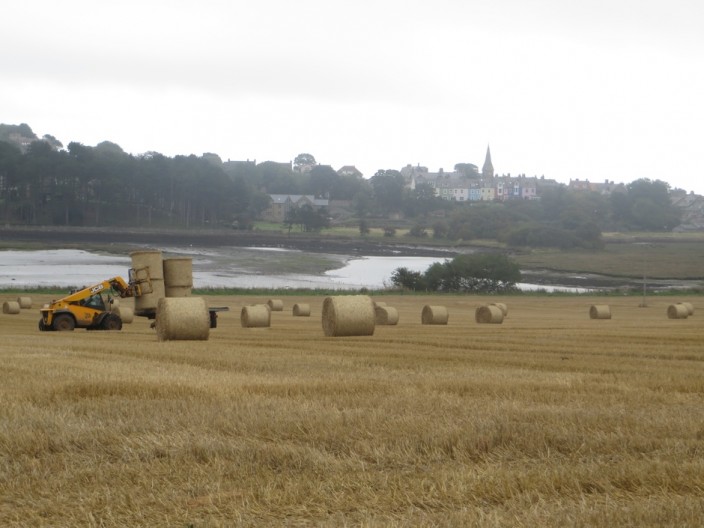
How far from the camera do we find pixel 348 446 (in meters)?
8.03

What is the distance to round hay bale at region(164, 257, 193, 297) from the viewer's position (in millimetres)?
30938

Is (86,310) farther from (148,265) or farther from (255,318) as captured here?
(255,318)

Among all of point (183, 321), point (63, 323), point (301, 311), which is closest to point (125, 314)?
point (63, 323)

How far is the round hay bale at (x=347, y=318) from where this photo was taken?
→ 24.4m

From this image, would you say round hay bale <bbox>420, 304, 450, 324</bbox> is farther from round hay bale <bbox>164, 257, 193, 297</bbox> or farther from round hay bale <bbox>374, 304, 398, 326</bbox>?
round hay bale <bbox>164, 257, 193, 297</bbox>

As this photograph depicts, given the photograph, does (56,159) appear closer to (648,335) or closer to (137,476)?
(648,335)

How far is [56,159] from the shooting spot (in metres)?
134

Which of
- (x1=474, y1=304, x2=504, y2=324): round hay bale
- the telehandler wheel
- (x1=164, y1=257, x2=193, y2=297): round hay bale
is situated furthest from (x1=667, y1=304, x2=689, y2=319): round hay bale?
the telehandler wheel

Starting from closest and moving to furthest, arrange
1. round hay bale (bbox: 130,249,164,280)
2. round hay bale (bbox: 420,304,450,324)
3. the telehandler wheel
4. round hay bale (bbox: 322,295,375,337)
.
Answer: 1. round hay bale (bbox: 322,295,375,337)
2. the telehandler wheel
3. round hay bale (bbox: 130,249,164,280)
4. round hay bale (bbox: 420,304,450,324)

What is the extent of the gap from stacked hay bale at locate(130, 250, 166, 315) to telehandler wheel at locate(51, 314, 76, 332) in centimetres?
185

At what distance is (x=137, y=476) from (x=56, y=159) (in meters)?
132

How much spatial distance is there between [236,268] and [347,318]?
65.2 metres

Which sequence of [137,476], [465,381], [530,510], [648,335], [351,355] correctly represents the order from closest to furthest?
[530,510] → [137,476] → [465,381] → [351,355] → [648,335]

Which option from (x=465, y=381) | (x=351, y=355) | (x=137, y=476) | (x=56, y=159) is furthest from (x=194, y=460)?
(x=56, y=159)
